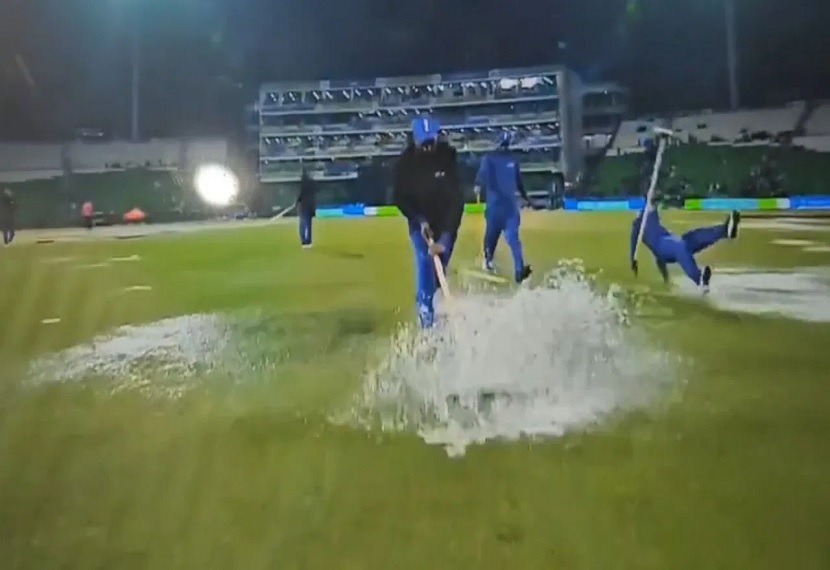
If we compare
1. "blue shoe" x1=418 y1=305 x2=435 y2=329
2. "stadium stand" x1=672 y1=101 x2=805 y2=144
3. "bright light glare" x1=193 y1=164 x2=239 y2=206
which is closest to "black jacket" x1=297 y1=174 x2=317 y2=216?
"bright light glare" x1=193 y1=164 x2=239 y2=206

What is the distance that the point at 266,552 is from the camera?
1.54m

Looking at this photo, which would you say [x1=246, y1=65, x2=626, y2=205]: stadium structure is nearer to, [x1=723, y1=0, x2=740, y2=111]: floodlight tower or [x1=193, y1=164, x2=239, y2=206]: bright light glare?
[x1=193, y1=164, x2=239, y2=206]: bright light glare

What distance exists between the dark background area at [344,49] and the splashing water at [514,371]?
1.50ft

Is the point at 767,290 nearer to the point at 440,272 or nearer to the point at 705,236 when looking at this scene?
the point at 705,236

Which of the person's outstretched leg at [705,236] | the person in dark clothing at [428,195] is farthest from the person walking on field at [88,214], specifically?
the person's outstretched leg at [705,236]

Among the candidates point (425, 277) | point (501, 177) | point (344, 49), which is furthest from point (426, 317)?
point (344, 49)

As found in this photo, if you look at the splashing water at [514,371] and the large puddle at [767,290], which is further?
the large puddle at [767,290]

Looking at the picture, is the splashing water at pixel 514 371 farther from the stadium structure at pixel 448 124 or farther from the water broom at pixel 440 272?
the stadium structure at pixel 448 124

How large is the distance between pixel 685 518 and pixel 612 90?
2.78ft

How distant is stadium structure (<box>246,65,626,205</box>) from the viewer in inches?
71.7

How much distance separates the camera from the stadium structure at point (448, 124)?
182cm

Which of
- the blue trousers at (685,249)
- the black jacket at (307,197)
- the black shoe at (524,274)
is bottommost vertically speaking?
the black shoe at (524,274)

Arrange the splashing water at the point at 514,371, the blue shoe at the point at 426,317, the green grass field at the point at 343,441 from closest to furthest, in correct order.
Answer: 1. the green grass field at the point at 343,441
2. the splashing water at the point at 514,371
3. the blue shoe at the point at 426,317

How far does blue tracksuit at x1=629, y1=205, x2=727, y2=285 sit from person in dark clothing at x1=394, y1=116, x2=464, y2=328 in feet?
1.21
